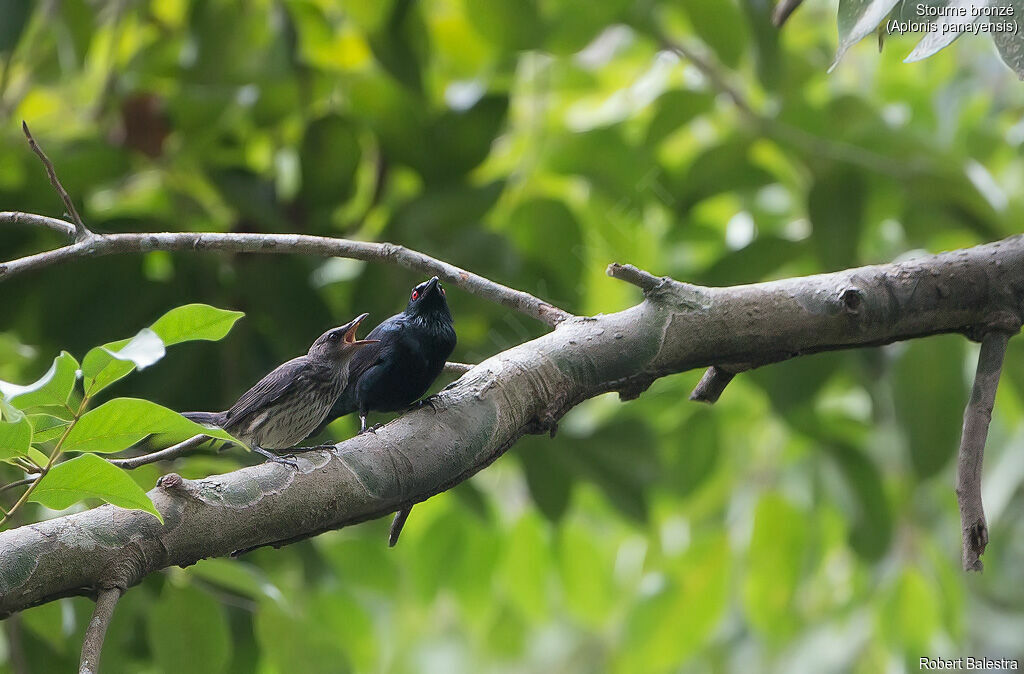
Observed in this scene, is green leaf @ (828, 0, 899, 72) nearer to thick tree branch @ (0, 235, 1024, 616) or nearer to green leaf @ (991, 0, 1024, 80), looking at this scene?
green leaf @ (991, 0, 1024, 80)

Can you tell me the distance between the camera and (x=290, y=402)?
1482 mm

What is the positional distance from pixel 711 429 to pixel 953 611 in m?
0.78

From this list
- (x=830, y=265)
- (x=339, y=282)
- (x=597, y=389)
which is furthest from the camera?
(x=339, y=282)

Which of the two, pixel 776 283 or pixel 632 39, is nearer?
pixel 776 283

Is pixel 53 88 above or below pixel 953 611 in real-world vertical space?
above

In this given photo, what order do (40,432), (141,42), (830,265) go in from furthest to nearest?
1. (141,42)
2. (830,265)
3. (40,432)

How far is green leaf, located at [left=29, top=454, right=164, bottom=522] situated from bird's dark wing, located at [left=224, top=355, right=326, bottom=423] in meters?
0.49

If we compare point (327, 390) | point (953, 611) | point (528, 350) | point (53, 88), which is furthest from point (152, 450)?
point (953, 611)

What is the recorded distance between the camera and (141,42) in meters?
2.79

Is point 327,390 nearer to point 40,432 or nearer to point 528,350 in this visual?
point 528,350

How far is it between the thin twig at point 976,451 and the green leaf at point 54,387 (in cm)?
100

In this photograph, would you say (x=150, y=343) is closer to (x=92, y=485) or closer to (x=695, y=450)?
(x=92, y=485)

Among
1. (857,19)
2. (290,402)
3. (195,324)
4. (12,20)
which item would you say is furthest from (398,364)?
(12,20)

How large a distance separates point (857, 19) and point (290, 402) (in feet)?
3.19
